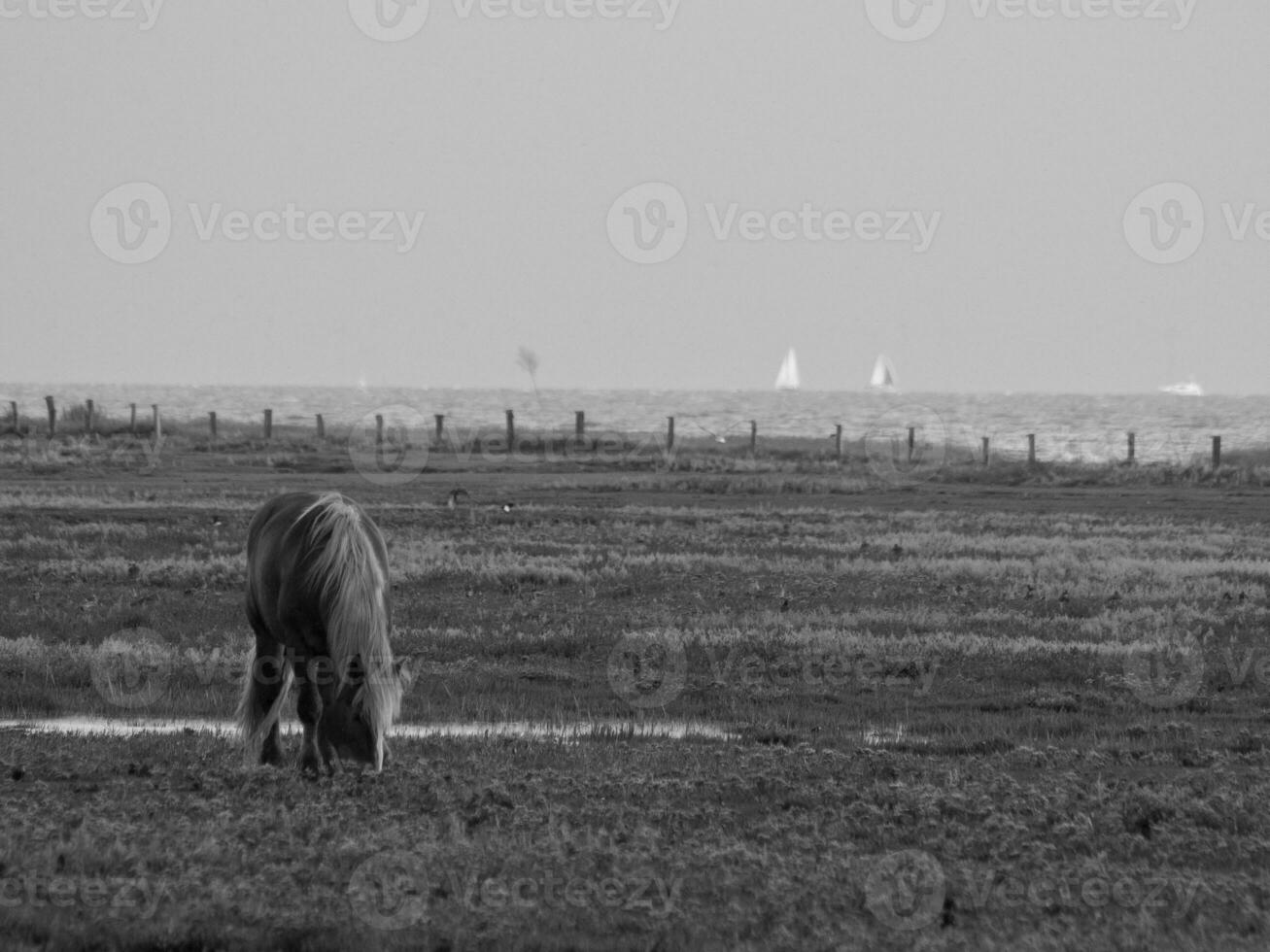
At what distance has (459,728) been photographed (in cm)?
1327

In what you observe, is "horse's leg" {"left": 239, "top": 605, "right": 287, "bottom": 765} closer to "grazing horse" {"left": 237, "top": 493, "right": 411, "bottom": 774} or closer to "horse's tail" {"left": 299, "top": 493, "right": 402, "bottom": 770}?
"grazing horse" {"left": 237, "top": 493, "right": 411, "bottom": 774}

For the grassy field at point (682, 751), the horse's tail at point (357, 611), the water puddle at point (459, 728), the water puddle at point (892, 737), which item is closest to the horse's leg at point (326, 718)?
the horse's tail at point (357, 611)

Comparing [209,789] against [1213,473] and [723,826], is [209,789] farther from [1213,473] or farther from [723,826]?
[1213,473]

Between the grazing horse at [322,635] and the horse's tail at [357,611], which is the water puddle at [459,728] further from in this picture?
the horse's tail at [357,611]

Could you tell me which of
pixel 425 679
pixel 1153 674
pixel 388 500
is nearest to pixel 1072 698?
pixel 1153 674

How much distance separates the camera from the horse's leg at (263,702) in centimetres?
1142

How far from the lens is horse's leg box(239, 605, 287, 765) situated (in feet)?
37.5

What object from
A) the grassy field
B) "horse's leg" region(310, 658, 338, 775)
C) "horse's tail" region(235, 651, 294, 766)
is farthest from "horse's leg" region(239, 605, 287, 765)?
"horse's leg" region(310, 658, 338, 775)

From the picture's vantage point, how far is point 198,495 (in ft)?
114

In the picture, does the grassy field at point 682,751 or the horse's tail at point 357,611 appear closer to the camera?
the grassy field at point 682,751

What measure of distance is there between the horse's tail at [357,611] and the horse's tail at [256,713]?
1.16 meters

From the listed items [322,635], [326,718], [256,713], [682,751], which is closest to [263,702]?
[256,713]

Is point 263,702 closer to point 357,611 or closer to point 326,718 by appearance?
point 326,718

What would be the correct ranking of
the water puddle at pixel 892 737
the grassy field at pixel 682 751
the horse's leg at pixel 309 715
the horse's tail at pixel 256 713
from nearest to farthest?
the grassy field at pixel 682 751 < the horse's leg at pixel 309 715 < the horse's tail at pixel 256 713 < the water puddle at pixel 892 737
